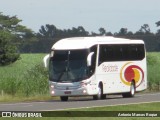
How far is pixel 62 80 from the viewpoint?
1491 inches

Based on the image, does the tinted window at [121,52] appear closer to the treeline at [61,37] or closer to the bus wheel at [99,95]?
the bus wheel at [99,95]

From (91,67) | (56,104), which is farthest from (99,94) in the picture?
(56,104)

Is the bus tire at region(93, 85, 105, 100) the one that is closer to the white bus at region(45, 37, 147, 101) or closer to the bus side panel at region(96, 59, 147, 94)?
the white bus at region(45, 37, 147, 101)

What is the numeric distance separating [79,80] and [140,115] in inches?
748

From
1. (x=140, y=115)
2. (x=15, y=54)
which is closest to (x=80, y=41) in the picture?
(x=140, y=115)

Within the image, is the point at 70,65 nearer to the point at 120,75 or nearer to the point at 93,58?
the point at 93,58

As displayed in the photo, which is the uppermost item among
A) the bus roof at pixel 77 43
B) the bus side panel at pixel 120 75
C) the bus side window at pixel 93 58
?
the bus roof at pixel 77 43

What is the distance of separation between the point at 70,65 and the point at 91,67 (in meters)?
1.21

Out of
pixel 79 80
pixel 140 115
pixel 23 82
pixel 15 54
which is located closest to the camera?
pixel 140 115

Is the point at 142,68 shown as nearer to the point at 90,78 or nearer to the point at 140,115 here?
the point at 90,78

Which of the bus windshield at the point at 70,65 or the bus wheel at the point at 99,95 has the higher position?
the bus windshield at the point at 70,65

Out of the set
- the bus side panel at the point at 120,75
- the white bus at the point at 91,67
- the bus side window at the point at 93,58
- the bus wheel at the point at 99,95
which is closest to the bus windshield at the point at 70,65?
the white bus at the point at 91,67

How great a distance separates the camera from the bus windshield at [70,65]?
37.6 m

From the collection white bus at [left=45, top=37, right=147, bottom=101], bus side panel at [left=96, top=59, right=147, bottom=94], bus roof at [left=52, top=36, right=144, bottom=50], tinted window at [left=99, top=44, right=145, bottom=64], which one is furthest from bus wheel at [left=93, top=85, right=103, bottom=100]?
bus roof at [left=52, top=36, right=144, bottom=50]
